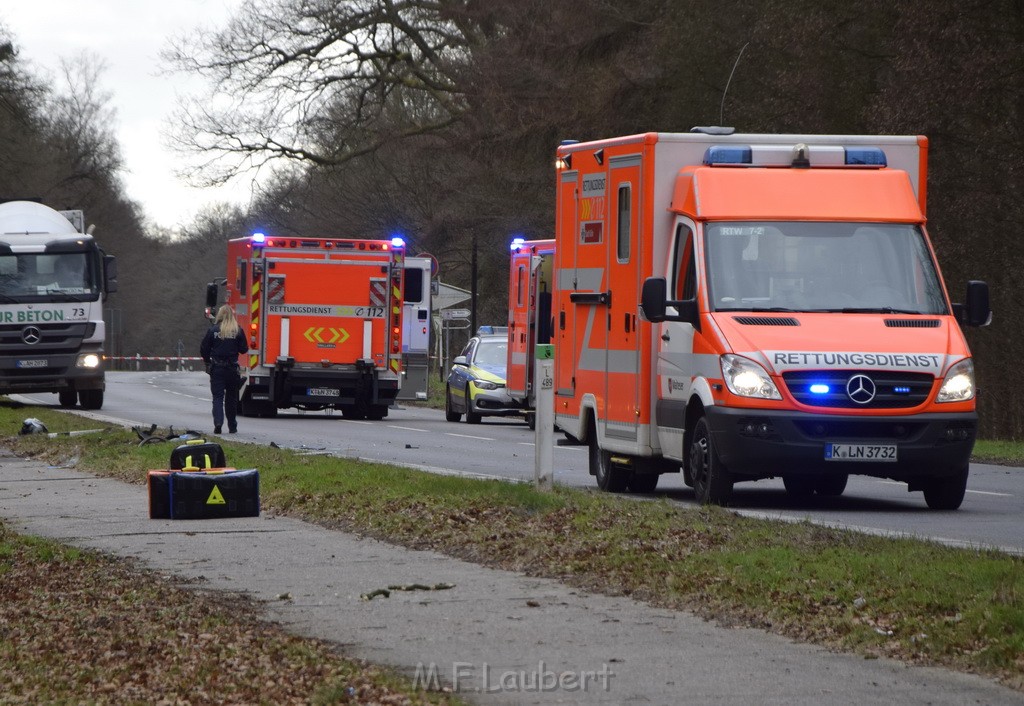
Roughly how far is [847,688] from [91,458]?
45.9 feet

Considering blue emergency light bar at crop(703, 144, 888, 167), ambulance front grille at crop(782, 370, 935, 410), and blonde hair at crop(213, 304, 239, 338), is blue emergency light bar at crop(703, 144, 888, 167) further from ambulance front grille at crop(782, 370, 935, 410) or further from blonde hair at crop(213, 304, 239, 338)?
blonde hair at crop(213, 304, 239, 338)

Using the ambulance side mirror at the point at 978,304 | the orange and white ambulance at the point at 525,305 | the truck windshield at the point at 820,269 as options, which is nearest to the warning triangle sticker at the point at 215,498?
the truck windshield at the point at 820,269

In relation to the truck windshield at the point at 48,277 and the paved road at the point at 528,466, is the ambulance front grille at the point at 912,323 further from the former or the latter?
the truck windshield at the point at 48,277

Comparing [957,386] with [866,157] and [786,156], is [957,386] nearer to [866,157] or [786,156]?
[866,157]

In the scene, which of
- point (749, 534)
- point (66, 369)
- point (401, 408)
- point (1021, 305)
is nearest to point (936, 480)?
point (749, 534)

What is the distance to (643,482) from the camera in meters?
16.3

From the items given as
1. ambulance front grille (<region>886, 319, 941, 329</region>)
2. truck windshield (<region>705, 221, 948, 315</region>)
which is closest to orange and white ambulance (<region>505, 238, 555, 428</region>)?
truck windshield (<region>705, 221, 948, 315</region>)

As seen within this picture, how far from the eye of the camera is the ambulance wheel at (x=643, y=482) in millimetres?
16312

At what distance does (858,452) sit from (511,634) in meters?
6.33

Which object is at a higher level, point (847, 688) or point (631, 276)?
point (631, 276)

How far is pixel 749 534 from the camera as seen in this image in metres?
11.0

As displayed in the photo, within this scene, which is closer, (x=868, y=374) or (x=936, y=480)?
(x=868, y=374)

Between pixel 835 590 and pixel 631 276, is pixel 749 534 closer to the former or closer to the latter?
pixel 835 590

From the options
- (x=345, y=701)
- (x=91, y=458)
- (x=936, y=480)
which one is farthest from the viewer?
(x=91, y=458)
